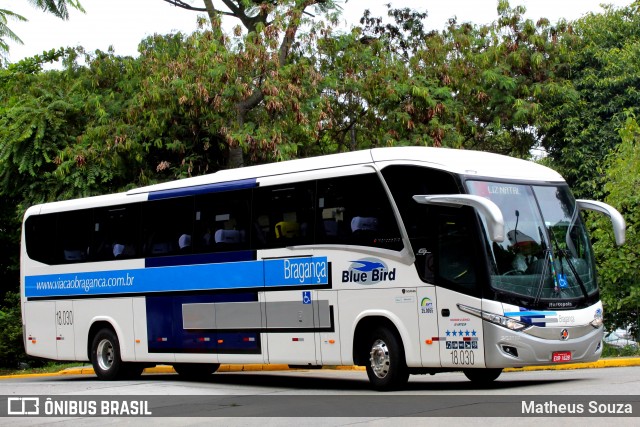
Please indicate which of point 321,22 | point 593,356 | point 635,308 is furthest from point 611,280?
point 321,22

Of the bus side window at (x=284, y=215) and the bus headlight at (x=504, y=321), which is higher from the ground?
the bus side window at (x=284, y=215)

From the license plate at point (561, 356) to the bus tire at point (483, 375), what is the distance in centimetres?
155

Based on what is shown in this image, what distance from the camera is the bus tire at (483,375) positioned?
593 inches

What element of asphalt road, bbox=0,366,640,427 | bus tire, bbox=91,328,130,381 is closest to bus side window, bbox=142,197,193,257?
bus tire, bbox=91,328,130,381

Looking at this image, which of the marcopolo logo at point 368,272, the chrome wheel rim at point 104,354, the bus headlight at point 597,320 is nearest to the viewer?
the bus headlight at point 597,320

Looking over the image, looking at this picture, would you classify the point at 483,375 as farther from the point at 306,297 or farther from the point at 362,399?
the point at 306,297

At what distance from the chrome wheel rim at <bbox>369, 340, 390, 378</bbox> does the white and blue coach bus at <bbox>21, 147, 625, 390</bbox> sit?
0.02 meters

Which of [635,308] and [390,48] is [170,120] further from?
[635,308]

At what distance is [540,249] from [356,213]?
9.21 ft

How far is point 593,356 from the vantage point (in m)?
14.1

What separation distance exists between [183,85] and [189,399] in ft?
39.5

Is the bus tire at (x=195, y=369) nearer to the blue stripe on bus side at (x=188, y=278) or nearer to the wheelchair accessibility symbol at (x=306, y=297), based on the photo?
the blue stripe on bus side at (x=188, y=278)

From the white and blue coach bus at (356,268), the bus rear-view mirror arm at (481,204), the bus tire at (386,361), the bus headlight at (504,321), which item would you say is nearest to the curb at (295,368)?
the white and blue coach bus at (356,268)

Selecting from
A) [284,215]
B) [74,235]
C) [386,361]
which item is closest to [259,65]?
[74,235]
